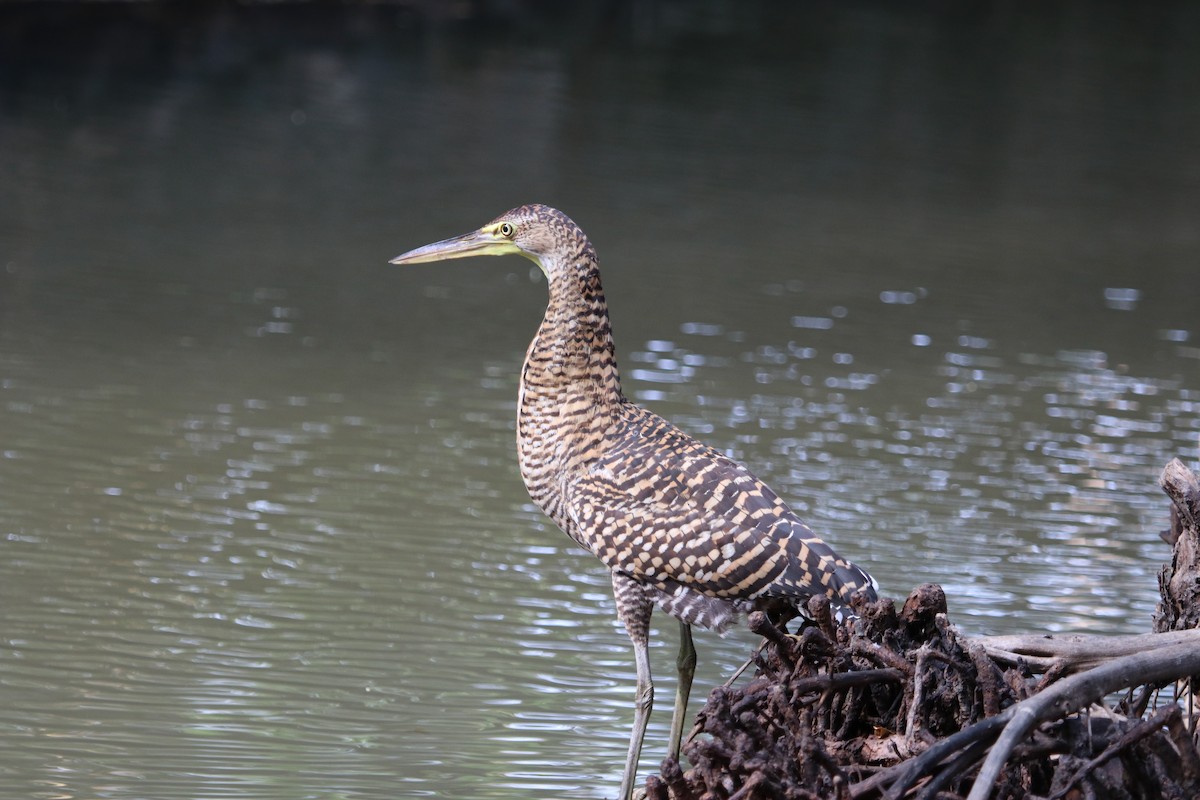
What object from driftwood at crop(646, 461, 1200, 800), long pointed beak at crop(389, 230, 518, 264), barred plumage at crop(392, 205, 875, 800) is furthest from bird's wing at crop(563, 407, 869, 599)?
long pointed beak at crop(389, 230, 518, 264)

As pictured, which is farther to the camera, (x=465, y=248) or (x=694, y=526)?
(x=465, y=248)

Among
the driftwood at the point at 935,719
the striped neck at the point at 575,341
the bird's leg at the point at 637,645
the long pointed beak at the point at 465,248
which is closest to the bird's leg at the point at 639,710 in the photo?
the bird's leg at the point at 637,645

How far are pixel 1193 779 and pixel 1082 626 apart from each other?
3314 mm

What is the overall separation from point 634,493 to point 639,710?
677mm

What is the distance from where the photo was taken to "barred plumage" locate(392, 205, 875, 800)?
508 centimetres

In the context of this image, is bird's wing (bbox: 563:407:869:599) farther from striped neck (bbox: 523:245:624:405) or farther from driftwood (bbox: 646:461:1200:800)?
driftwood (bbox: 646:461:1200:800)

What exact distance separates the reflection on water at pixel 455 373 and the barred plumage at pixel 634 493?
28.8 inches

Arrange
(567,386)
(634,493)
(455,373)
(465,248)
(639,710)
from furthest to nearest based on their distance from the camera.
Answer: (455,373) < (465,248) < (567,386) < (639,710) < (634,493)

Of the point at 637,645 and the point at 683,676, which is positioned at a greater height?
the point at 637,645

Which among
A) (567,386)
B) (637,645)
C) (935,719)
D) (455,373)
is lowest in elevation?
(455,373)

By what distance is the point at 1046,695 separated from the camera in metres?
3.70

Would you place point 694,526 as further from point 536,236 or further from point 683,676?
point 536,236

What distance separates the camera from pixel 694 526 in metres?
5.14

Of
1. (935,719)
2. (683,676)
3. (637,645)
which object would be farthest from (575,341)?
(935,719)
